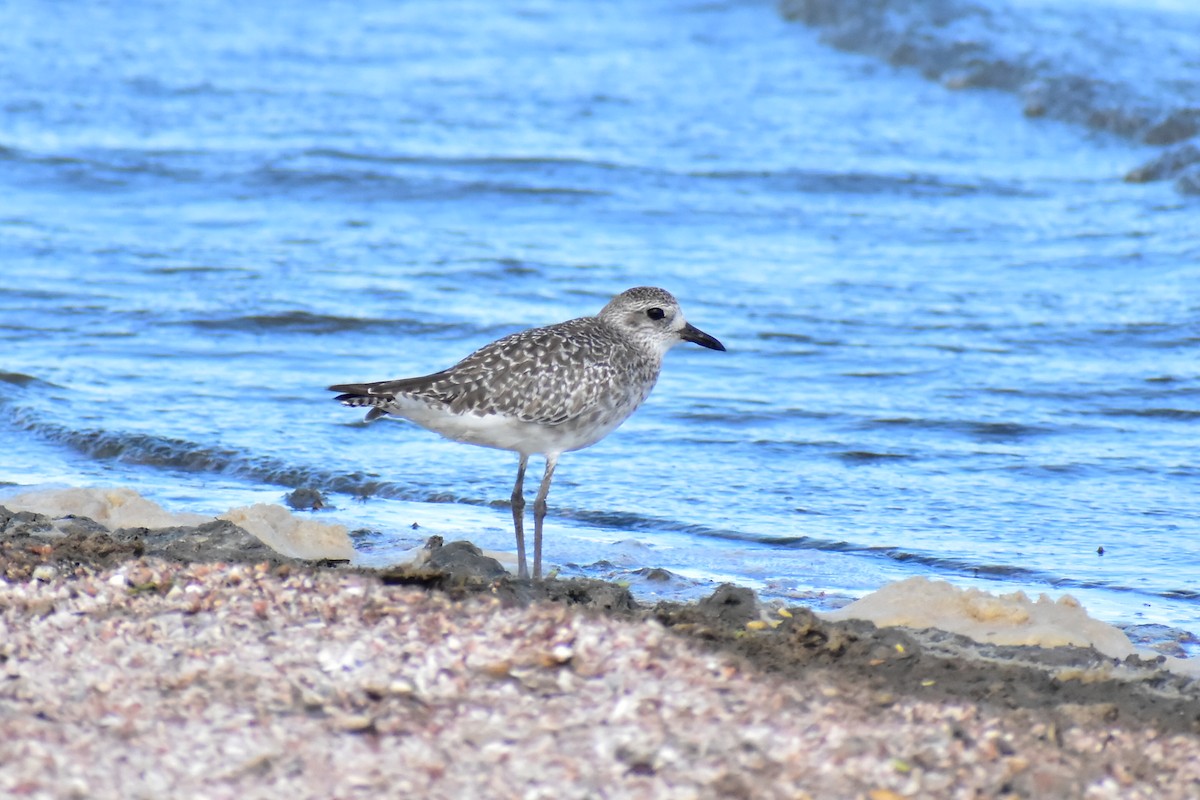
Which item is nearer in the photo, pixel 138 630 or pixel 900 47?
pixel 138 630

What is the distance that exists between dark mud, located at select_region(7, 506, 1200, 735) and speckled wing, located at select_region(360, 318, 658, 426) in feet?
2.44

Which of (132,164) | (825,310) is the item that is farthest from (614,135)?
(825,310)

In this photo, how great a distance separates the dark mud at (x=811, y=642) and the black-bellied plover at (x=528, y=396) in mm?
716

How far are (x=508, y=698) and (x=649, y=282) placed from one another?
765 cm

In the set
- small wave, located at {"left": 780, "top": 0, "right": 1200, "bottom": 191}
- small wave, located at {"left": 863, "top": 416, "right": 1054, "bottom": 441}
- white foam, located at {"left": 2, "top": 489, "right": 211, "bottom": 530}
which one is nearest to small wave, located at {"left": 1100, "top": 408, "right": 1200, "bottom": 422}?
small wave, located at {"left": 863, "top": 416, "right": 1054, "bottom": 441}

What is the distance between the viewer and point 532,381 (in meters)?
6.83

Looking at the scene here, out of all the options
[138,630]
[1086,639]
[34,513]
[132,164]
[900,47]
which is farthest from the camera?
[900,47]

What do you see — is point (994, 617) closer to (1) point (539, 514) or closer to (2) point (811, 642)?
(2) point (811, 642)

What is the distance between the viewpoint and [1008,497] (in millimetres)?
7969

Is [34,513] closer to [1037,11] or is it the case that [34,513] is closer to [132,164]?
[132,164]

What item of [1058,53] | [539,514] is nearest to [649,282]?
[539,514]

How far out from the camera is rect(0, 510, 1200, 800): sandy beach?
13.3 feet

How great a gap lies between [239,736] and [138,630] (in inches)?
34.0

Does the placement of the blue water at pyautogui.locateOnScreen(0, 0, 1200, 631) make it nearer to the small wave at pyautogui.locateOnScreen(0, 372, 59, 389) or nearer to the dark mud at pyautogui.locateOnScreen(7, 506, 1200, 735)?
the small wave at pyautogui.locateOnScreen(0, 372, 59, 389)
